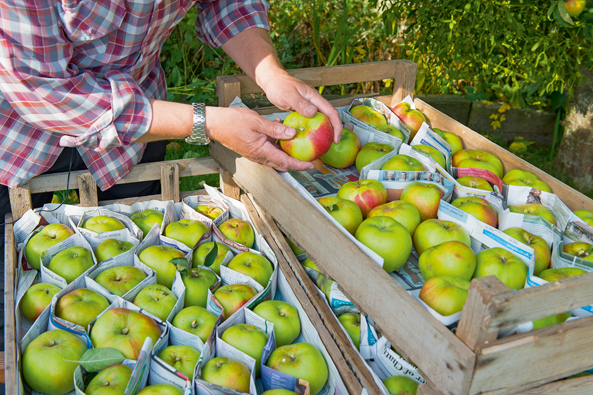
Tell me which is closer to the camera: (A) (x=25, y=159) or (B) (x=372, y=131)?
(A) (x=25, y=159)

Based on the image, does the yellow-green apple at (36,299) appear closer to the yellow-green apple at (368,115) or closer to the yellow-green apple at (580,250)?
the yellow-green apple at (368,115)

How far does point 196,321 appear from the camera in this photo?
1.41m

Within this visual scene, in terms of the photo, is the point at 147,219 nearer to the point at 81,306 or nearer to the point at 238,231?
the point at 238,231

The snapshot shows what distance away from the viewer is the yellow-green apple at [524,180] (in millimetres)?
1650

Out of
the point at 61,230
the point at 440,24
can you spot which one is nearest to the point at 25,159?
the point at 61,230

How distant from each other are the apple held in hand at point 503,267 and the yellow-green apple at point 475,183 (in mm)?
408

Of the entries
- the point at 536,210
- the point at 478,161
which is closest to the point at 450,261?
the point at 536,210

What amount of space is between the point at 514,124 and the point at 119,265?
372 cm

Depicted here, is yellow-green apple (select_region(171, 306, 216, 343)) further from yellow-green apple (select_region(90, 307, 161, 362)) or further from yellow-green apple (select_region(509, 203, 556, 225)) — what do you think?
yellow-green apple (select_region(509, 203, 556, 225))

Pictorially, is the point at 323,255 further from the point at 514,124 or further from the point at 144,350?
the point at 514,124

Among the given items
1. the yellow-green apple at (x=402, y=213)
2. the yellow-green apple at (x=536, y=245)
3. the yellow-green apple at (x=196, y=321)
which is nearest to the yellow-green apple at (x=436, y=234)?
the yellow-green apple at (x=402, y=213)

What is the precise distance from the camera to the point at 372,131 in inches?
77.6

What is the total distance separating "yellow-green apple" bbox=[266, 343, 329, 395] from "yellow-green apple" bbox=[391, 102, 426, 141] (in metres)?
1.09

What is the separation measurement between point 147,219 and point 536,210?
1.33 meters
